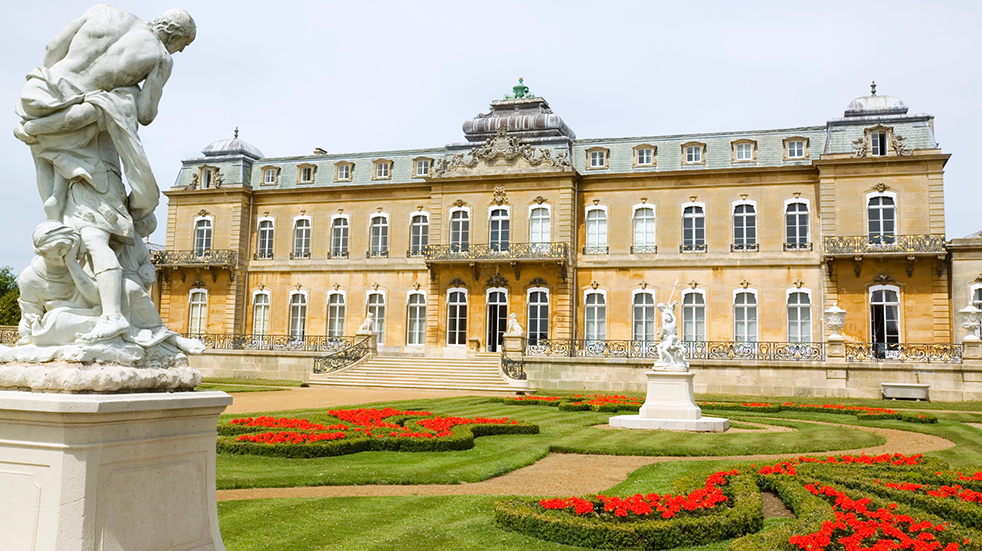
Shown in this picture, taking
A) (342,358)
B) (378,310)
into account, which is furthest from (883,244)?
(378,310)

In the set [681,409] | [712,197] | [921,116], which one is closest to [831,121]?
[921,116]

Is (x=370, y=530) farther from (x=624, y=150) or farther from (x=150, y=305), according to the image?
(x=624, y=150)

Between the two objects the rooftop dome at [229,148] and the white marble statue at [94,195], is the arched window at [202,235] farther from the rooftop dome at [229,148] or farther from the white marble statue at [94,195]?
the white marble statue at [94,195]

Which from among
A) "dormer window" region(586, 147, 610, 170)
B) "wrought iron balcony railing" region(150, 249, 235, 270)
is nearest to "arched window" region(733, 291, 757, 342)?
"dormer window" region(586, 147, 610, 170)

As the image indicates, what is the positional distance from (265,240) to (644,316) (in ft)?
60.8

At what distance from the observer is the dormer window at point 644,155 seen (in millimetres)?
32812

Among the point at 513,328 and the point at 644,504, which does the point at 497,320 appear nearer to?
the point at 513,328

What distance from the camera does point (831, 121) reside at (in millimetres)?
30484

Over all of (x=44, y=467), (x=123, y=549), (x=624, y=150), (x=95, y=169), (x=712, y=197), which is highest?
(x=624, y=150)

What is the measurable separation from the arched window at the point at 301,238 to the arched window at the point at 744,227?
1947 cm

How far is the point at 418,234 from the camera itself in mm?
35500

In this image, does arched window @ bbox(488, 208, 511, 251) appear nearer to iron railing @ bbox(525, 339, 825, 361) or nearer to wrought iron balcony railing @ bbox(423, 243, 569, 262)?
wrought iron balcony railing @ bbox(423, 243, 569, 262)

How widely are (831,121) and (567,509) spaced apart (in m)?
27.9

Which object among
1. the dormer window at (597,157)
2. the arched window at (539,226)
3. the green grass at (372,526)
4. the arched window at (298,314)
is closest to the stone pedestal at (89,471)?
the green grass at (372,526)
